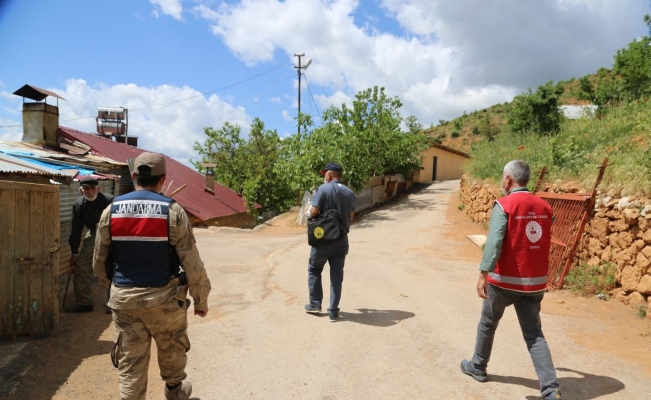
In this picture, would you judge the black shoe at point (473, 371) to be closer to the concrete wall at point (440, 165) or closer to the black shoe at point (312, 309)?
the black shoe at point (312, 309)

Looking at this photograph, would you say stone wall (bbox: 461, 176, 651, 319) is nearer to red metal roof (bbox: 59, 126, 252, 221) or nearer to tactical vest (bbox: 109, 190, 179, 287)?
tactical vest (bbox: 109, 190, 179, 287)

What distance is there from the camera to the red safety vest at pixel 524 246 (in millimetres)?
3295

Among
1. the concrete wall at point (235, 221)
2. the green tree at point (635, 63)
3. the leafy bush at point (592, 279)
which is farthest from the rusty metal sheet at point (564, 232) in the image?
the green tree at point (635, 63)

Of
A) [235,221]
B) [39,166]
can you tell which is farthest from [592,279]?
[235,221]

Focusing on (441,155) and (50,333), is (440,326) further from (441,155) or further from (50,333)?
(441,155)

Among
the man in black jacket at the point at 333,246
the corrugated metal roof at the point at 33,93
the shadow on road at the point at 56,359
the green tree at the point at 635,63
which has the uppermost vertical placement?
the green tree at the point at 635,63

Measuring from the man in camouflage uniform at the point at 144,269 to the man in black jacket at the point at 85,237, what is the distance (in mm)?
2675

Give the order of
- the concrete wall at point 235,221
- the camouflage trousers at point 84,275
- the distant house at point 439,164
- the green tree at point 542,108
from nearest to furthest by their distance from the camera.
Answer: the camouflage trousers at point 84,275 < the green tree at point 542,108 < the concrete wall at point 235,221 < the distant house at point 439,164

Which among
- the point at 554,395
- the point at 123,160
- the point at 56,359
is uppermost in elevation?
the point at 123,160

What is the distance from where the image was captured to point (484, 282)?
3400 mm

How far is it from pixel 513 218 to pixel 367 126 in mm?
15721

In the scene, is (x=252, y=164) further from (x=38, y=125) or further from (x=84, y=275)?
(x=84, y=275)

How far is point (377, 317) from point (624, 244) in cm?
357

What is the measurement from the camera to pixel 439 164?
33.5m
